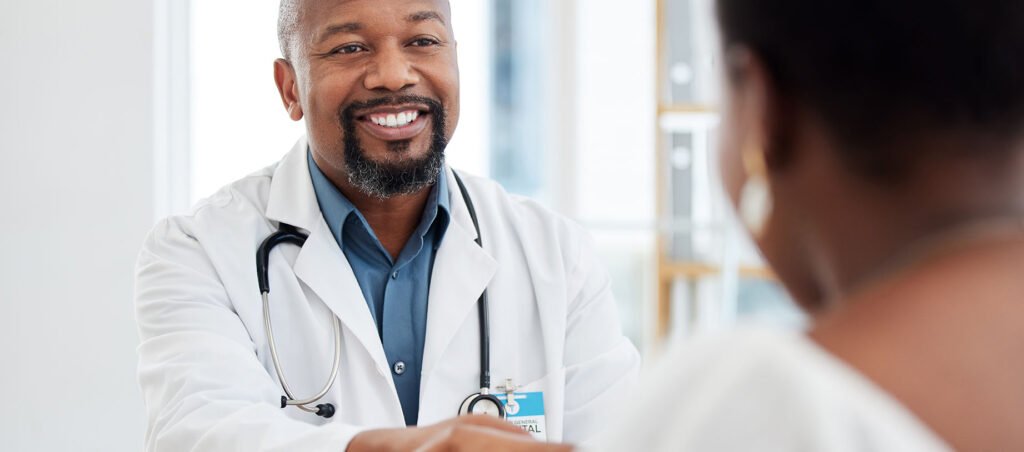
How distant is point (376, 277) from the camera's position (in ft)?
5.40

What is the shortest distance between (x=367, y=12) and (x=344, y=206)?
0.31m

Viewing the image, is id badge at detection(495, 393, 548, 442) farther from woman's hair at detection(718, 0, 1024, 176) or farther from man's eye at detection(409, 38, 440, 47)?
woman's hair at detection(718, 0, 1024, 176)

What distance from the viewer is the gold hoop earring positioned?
69 cm

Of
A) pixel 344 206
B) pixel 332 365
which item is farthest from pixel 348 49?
pixel 332 365

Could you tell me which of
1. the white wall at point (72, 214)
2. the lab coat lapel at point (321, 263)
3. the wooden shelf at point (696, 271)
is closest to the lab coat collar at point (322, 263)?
the lab coat lapel at point (321, 263)

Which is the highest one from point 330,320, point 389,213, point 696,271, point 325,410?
point 389,213

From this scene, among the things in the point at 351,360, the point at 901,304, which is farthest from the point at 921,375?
the point at 351,360

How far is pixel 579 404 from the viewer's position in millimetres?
1651

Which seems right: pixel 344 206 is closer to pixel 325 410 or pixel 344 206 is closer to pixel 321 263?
pixel 321 263

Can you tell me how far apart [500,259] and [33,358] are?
1.58 meters

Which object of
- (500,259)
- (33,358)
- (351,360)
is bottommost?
(33,358)

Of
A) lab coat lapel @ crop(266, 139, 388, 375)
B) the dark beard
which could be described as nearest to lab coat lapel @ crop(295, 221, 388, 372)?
lab coat lapel @ crop(266, 139, 388, 375)

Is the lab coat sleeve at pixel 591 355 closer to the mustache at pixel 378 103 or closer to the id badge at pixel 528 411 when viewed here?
the id badge at pixel 528 411

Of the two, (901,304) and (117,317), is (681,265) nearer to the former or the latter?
(117,317)
